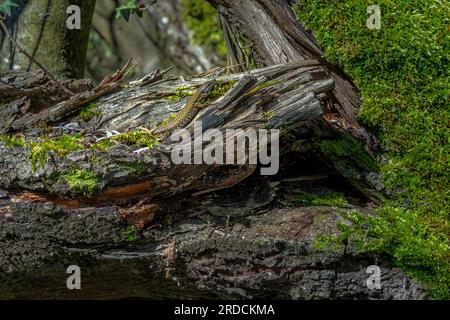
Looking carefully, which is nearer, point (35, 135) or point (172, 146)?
point (172, 146)

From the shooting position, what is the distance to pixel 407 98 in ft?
8.93

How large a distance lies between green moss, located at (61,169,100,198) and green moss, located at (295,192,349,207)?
85cm

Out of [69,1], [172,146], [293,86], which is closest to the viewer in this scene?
[172,146]

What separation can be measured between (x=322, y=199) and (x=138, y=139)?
32.2 inches

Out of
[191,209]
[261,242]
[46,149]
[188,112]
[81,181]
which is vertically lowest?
[261,242]

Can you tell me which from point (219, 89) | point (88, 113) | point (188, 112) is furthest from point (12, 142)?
point (219, 89)

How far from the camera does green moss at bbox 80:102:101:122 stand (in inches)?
111

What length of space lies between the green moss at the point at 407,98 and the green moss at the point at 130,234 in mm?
874

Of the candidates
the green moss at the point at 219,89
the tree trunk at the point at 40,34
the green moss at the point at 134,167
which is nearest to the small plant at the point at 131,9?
the tree trunk at the point at 40,34

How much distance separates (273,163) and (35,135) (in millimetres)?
1013

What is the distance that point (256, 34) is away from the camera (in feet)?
9.97

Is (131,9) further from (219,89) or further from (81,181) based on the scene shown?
(81,181)
